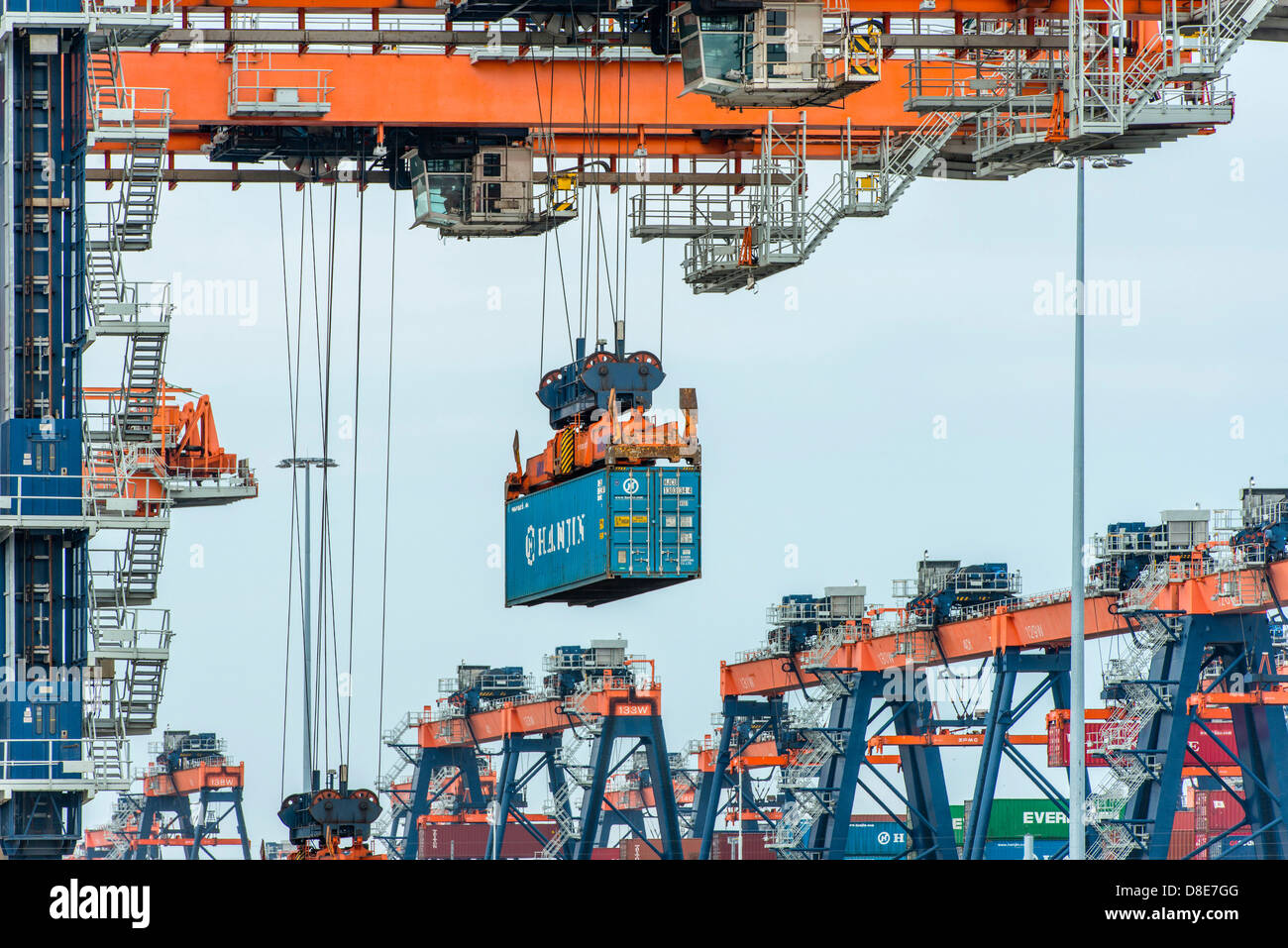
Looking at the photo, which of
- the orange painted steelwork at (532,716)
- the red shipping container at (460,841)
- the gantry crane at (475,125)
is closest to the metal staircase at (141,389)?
the gantry crane at (475,125)

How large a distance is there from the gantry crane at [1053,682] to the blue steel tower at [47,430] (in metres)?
25.4

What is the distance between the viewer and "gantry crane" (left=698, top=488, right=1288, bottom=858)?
185ft

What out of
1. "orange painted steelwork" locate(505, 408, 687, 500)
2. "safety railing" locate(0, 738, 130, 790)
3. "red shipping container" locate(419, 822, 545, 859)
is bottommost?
"red shipping container" locate(419, 822, 545, 859)

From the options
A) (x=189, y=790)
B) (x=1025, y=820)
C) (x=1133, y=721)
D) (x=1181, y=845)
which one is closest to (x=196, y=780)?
(x=189, y=790)

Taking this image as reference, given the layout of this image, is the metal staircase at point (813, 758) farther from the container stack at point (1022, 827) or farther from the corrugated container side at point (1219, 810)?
the corrugated container side at point (1219, 810)

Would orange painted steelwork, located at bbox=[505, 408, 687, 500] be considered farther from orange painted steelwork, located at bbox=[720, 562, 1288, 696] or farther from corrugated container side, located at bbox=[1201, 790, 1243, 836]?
corrugated container side, located at bbox=[1201, 790, 1243, 836]

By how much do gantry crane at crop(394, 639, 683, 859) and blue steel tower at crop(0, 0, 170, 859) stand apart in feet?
121

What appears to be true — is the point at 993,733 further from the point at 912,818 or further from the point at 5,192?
the point at 5,192

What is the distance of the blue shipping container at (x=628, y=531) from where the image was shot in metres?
40.9

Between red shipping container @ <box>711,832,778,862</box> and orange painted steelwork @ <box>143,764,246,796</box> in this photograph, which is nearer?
red shipping container @ <box>711,832,778,862</box>

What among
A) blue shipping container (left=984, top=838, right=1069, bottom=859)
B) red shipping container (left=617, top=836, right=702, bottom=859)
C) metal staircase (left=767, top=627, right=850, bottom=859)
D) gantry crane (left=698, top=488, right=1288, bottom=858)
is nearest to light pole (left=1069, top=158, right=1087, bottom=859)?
gantry crane (left=698, top=488, right=1288, bottom=858)

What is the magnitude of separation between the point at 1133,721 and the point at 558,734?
43.7 m

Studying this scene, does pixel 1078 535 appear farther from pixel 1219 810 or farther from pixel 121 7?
pixel 1219 810
